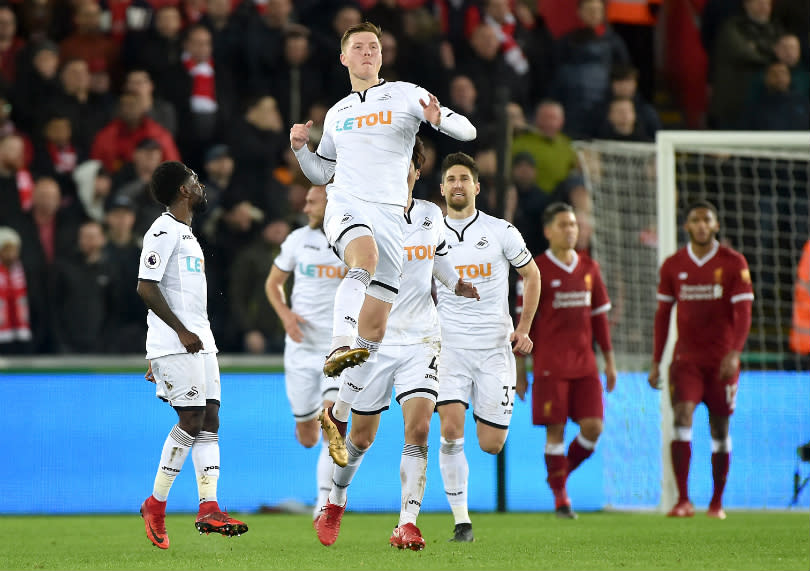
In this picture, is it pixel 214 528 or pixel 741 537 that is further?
pixel 741 537

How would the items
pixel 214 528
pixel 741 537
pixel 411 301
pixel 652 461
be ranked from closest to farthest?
1. pixel 214 528
2. pixel 411 301
3. pixel 741 537
4. pixel 652 461

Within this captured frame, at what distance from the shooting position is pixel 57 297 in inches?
441

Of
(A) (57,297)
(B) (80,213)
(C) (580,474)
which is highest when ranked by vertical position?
(B) (80,213)

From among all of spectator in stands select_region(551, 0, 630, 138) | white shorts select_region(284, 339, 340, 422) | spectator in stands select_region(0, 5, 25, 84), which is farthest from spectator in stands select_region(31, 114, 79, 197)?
spectator in stands select_region(551, 0, 630, 138)

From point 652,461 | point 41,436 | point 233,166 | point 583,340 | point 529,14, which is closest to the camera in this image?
point 583,340

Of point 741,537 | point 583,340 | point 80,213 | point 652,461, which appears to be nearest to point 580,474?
point 652,461

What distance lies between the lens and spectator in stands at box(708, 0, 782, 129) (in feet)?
46.9

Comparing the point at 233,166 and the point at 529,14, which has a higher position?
the point at 529,14

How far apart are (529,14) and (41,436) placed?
292 inches

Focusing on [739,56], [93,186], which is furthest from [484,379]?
[739,56]

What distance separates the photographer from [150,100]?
12.6 m

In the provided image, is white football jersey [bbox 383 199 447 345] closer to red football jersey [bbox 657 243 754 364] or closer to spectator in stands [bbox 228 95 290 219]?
red football jersey [bbox 657 243 754 364]

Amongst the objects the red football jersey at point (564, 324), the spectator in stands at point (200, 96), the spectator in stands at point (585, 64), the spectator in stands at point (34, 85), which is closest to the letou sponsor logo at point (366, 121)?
the red football jersey at point (564, 324)

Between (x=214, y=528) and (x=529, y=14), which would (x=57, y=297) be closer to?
(x=214, y=528)
